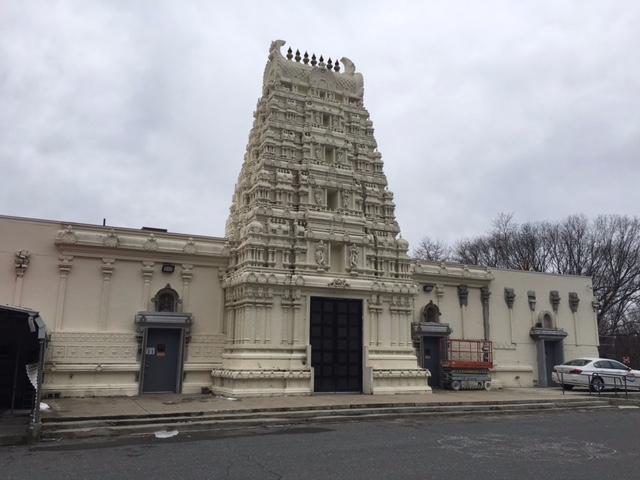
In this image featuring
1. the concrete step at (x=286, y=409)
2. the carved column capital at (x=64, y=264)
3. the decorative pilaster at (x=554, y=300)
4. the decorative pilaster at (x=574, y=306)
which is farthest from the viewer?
the decorative pilaster at (x=574, y=306)

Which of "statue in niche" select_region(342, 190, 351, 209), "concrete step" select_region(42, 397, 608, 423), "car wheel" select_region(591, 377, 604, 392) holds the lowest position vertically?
"concrete step" select_region(42, 397, 608, 423)

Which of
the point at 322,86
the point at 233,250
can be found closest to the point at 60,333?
the point at 233,250

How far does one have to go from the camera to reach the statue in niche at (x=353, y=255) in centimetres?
2158

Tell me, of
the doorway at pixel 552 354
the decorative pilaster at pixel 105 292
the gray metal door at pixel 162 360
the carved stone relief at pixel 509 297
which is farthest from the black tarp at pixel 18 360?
the doorway at pixel 552 354

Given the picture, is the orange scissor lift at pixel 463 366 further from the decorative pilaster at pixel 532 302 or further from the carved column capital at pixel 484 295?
the decorative pilaster at pixel 532 302

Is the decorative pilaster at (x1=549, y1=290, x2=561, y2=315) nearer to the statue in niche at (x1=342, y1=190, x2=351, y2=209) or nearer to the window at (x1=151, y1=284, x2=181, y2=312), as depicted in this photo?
the statue in niche at (x1=342, y1=190, x2=351, y2=209)

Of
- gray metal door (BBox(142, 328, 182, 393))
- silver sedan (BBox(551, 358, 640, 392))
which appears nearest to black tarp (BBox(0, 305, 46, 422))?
gray metal door (BBox(142, 328, 182, 393))

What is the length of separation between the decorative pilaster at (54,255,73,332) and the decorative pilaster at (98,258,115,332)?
1.14 meters

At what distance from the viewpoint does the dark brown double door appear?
20250 millimetres

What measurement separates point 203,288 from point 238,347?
10.1 ft

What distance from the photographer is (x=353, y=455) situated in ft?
33.2

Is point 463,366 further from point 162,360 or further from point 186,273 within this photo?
point 162,360

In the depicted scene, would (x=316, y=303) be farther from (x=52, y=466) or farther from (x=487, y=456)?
(x=52, y=466)

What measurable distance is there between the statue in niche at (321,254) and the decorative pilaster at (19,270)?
32.8ft
